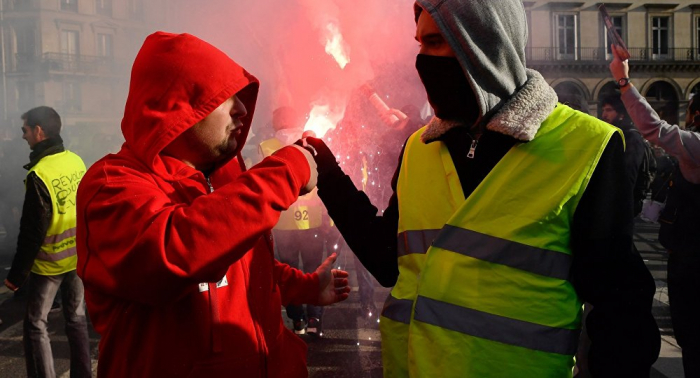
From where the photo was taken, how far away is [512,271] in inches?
60.9

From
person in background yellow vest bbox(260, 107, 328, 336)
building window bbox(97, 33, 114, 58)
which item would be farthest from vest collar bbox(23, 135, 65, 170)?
building window bbox(97, 33, 114, 58)

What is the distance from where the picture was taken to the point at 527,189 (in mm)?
1558

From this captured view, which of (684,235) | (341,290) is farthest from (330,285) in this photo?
(684,235)

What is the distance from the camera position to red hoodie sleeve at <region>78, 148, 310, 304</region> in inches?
57.2

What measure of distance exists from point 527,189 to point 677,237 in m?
3.02

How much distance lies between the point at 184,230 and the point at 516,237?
852mm

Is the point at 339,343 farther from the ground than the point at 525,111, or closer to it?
closer to it

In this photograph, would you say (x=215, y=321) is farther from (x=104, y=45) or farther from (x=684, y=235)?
(x=104, y=45)

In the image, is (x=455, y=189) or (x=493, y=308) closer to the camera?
(x=493, y=308)

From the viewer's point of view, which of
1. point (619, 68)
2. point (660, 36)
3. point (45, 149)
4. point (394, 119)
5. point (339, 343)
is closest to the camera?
point (619, 68)

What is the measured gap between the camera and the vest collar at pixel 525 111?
159cm

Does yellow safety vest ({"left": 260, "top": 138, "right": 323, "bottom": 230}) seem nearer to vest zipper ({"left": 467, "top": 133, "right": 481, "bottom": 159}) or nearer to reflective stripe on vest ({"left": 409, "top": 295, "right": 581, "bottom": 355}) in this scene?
Result: vest zipper ({"left": 467, "top": 133, "right": 481, "bottom": 159})

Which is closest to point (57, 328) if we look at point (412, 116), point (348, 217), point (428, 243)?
point (412, 116)

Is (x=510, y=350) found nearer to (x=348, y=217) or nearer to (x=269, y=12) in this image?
(x=348, y=217)
